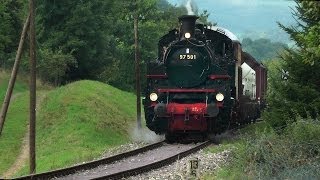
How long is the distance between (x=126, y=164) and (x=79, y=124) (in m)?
13.5

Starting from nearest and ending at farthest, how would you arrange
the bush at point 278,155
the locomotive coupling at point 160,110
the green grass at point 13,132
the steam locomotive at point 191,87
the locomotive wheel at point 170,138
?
the bush at point 278,155, the locomotive coupling at point 160,110, the steam locomotive at point 191,87, the locomotive wheel at point 170,138, the green grass at point 13,132

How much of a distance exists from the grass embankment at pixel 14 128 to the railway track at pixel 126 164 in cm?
799

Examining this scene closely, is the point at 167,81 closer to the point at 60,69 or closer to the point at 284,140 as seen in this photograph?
the point at 284,140

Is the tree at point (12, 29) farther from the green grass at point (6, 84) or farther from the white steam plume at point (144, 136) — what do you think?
the white steam plume at point (144, 136)

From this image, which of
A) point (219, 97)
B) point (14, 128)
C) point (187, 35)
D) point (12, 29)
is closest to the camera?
point (219, 97)

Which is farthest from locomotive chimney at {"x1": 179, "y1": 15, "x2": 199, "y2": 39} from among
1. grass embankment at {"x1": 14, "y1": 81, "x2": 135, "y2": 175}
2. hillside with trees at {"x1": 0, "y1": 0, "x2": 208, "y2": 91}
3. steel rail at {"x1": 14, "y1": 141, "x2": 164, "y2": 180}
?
hillside with trees at {"x1": 0, "y1": 0, "x2": 208, "y2": 91}

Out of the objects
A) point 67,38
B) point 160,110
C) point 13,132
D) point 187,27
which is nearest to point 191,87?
point 160,110

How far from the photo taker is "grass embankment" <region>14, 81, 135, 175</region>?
2373cm

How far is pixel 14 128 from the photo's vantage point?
33.2 m

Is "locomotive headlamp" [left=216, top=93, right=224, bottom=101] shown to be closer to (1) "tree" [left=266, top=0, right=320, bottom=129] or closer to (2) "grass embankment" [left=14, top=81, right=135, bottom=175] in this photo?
(1) "tree" [left=266, top=0, right=320, bottom=129]

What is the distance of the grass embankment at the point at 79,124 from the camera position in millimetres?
23734

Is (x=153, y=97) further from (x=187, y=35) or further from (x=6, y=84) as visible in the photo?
(x=6, y=84)

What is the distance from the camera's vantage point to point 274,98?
685 inches

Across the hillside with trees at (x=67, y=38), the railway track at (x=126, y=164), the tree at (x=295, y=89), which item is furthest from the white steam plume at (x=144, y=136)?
the hillside with trees at (x=67, y=38)
